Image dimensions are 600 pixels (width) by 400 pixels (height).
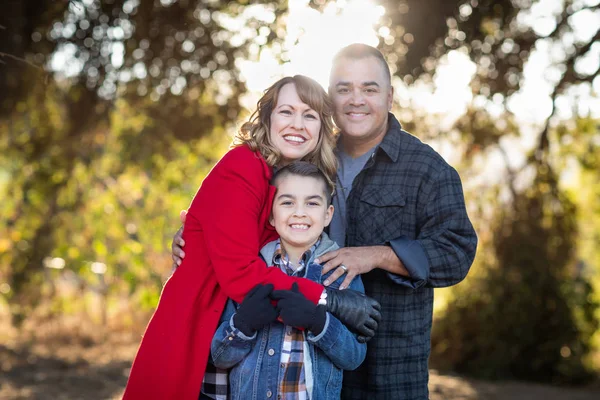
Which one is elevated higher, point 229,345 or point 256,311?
point 256,311

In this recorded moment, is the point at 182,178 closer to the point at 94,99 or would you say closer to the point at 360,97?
the point at 94,99

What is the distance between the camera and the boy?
2215 millimetres

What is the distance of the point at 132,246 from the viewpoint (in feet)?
22.7

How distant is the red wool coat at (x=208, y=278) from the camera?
2.30 meters

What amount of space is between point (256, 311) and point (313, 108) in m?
0.83

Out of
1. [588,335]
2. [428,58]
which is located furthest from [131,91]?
[588,335]

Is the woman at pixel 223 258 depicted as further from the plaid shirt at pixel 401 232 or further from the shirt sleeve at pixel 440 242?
the plaid shirt at pixel 401 232

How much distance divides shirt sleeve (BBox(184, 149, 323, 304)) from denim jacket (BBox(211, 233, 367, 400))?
13 centimetres

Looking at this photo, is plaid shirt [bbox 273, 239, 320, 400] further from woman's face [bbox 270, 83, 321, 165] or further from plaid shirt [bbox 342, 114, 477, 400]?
woman's face [bbox 270, 83, 321, 165]

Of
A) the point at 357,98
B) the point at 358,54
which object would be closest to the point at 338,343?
the point at 357,98

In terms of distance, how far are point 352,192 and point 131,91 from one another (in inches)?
153

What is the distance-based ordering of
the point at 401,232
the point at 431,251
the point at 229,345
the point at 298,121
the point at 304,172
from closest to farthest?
the point at 229,345
the point at 304,172
the point at 298,121
the point at 431,251
the point at 401,232

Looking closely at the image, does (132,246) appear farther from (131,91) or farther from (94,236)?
(131,91)

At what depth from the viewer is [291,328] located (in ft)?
7.70
